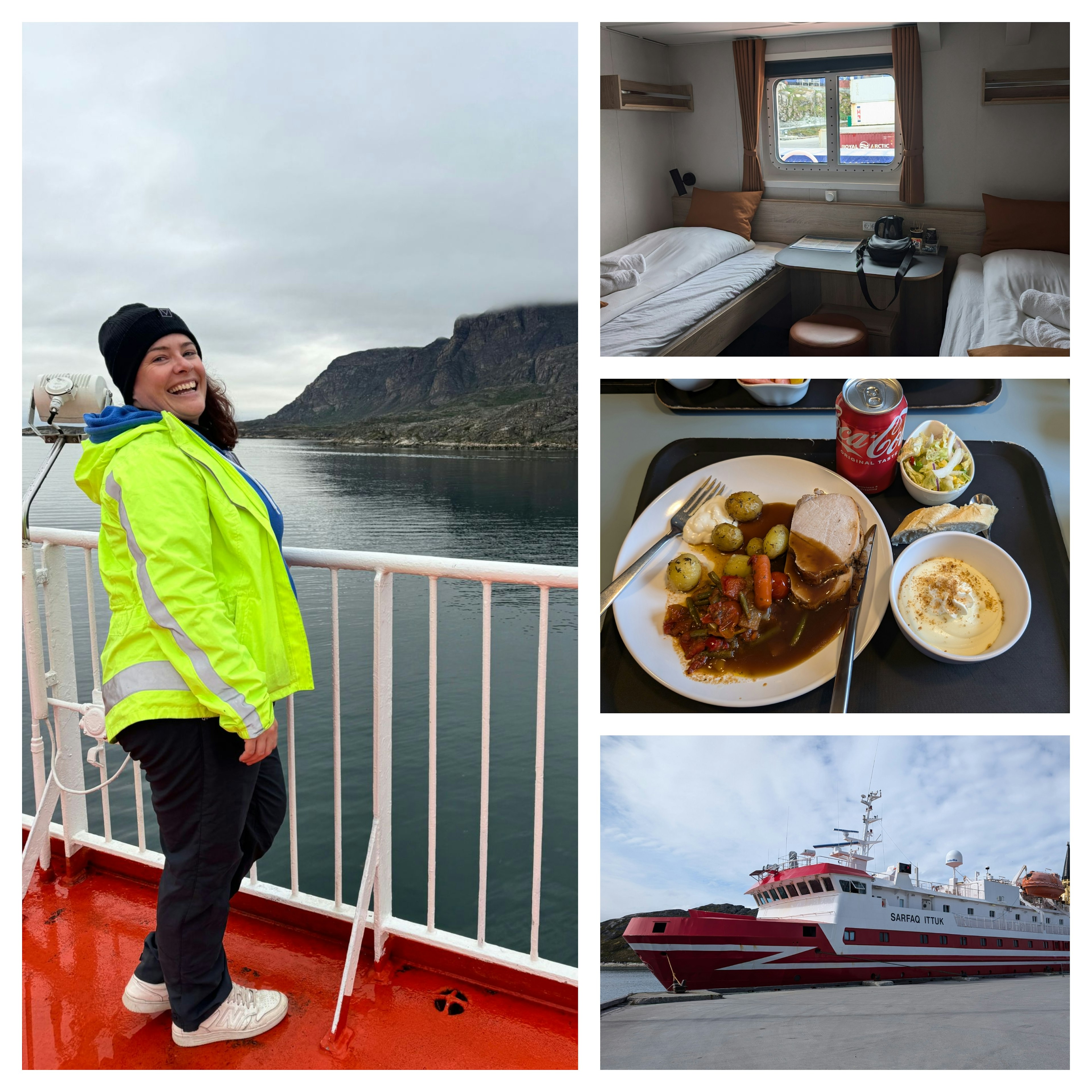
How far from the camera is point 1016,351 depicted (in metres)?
1.08

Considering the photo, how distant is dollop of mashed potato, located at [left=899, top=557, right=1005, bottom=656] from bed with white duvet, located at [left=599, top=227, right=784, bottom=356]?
501mm

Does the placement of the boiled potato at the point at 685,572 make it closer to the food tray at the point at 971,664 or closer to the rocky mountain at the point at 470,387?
the food tray at the point at 971,664

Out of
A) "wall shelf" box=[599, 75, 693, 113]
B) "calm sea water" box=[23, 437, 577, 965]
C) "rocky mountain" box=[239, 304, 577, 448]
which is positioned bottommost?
"calm sea water" box=[23, 437, 577, 965]

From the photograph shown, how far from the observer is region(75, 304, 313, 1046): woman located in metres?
1.29

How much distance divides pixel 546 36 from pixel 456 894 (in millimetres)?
15023

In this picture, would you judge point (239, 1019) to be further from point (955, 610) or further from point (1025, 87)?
point (1025, 87)

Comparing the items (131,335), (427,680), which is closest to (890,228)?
(131,335)

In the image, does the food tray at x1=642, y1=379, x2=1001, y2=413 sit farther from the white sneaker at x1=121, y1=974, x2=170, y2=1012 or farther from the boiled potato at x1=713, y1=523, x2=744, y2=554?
the white sneaker at x1=121, y1=974, x2=170, y2=1012

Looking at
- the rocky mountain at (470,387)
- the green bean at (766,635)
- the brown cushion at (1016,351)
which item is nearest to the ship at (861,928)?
the green bean at (766,635)

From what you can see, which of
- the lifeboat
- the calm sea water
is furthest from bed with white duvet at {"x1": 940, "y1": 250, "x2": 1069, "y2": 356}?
the calm sea water

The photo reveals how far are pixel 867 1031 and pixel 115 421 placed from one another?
1.69 metres

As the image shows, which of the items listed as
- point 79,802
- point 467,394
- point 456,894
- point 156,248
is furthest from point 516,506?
point 79,802

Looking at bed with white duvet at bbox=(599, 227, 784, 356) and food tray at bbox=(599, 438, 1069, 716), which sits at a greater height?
bed with white duvet at bbox=(599, 227, 784, 356)

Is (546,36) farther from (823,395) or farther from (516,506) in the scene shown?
(823,395)
